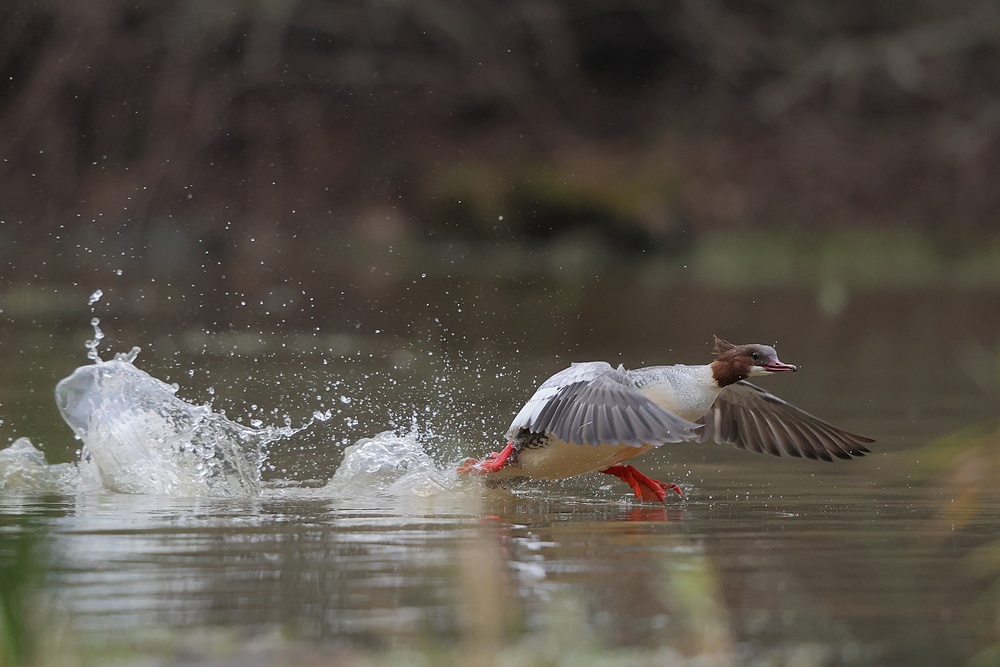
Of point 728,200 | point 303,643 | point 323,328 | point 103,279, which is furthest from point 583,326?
point 728,200

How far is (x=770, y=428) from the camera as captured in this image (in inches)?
269

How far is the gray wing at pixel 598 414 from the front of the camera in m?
5.67

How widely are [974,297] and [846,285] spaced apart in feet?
7.12

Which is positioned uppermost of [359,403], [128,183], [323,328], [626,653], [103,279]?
[128,183]

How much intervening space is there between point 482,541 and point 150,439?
2090 mm

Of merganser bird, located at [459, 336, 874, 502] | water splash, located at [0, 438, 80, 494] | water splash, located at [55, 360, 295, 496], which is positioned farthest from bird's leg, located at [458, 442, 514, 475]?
water splash, located at [0, 438, 80, 494]

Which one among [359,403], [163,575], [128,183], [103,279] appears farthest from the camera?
[128,183]

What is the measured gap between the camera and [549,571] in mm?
4500

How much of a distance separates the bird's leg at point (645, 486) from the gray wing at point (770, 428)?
472mm

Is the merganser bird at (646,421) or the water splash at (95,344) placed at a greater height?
the water splash at (95,344)

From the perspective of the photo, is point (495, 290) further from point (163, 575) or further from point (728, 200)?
point (163, 575)

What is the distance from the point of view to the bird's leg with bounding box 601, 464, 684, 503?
6188mm

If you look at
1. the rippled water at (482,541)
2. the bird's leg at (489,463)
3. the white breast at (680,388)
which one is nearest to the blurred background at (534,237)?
the rippled water at (482,541)

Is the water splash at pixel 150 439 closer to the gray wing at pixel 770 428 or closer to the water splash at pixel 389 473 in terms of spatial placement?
the water splash at pixel 389 473
